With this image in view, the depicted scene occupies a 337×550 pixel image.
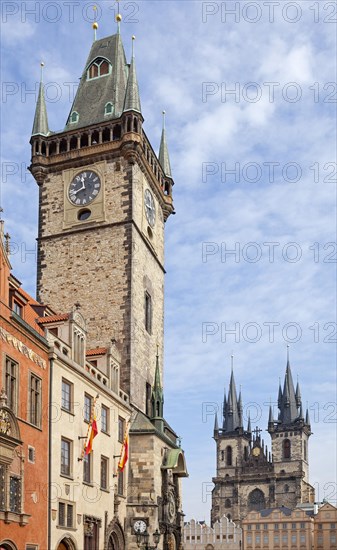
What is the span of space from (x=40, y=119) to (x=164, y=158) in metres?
8.39

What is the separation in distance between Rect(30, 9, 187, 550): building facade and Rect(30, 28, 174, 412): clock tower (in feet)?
0.18

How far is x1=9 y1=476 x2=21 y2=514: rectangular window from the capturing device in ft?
86.0

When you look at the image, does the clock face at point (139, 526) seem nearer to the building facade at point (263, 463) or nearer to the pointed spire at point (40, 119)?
the pointed spire at point (40, 119)

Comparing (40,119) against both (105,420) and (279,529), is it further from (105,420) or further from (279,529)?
(279,529)

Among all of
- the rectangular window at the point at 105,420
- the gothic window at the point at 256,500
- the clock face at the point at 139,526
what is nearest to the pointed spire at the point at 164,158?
the rectangular window at the point at 105,420

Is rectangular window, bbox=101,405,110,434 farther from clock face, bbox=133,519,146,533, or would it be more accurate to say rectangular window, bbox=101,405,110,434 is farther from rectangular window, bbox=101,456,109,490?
clock face, bbox=133,519,146,533

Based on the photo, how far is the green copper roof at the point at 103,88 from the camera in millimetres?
46594

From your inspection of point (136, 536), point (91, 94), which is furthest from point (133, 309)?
point (91, 94)

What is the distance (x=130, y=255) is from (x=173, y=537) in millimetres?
14534

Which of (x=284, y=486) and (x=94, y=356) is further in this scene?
(x=284, y=486)

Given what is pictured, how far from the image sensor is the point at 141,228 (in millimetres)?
44250

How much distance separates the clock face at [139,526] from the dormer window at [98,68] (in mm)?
26132

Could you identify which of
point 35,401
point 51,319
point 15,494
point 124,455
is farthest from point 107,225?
point 15,494

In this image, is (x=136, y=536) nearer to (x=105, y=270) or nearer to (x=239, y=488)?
(x=105, y=270)
